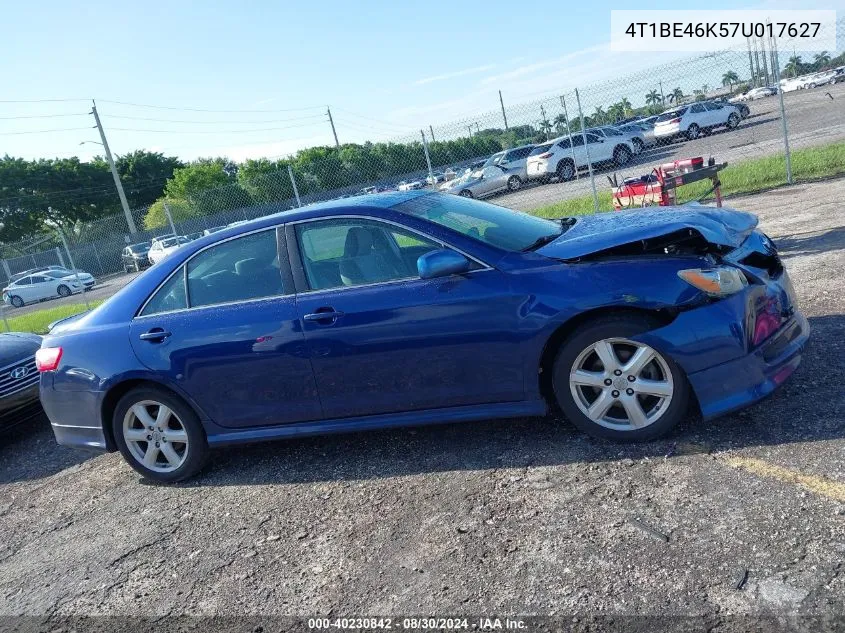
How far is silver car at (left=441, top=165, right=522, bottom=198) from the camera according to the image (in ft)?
79.3

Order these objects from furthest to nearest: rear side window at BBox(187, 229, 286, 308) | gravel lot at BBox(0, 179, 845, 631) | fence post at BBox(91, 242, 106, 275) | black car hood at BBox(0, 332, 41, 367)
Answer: fence post at BBox(91, 242, 106, 275), black car hood at BBox(0, 332, 41, 367), rear side window at BBox(187, 229, 286, 308), gravel lot at BBox(0, 179, 845, 631)

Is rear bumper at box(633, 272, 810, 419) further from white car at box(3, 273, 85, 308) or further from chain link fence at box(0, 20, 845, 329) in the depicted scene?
white car at box(3, 273, 85, 308)

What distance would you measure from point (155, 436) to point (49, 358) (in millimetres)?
992

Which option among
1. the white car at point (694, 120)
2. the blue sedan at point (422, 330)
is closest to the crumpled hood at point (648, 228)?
the blue sedan at point (422, 330)

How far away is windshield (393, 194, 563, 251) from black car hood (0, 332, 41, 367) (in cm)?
463

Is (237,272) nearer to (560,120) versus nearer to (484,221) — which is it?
(484,221)

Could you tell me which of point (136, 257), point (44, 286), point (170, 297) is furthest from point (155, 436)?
point (136, 257)

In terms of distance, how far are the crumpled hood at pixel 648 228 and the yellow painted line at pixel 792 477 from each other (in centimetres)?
121

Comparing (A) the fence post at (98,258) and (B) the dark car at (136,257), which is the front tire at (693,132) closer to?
(B) the dark car at (136,257)

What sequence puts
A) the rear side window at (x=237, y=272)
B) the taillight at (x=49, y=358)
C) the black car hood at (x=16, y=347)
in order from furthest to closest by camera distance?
the black car hood at (x=16, y=347), the taillight at (x=49, y=358), the rear side window at (x=237, y=272)

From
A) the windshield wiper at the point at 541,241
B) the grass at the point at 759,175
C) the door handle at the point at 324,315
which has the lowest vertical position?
the grass at the point at 759,175

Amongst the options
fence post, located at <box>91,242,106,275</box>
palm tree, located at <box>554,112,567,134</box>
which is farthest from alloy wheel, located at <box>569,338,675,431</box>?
fence post, located at <box>91,242,106,275</box>

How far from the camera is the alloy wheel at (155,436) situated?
15.2 ft

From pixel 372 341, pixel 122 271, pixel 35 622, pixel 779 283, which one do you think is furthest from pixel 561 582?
pixel 122 271
